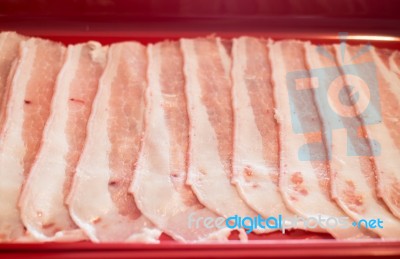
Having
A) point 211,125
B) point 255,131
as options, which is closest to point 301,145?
point 255,131

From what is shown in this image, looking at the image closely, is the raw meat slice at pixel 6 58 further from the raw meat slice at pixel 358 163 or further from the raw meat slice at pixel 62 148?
the raw meat slice at pixel 358 163

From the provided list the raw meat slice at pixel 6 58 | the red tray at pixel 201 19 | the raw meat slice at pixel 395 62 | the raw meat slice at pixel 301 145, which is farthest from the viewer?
the red tray at pixel 201 19

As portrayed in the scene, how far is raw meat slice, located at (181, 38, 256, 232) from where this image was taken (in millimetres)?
2428

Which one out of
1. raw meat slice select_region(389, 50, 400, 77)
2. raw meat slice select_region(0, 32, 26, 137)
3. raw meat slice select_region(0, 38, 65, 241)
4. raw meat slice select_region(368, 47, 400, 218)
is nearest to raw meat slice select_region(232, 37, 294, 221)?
raw meat slice select_region(368, 47, 400, 218)

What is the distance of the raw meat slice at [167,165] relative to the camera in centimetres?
234

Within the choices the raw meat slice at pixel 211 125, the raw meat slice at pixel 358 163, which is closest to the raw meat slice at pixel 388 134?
the raw meat slice at pixel 358 163

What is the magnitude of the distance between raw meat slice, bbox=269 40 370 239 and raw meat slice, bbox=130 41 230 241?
480 millimetres

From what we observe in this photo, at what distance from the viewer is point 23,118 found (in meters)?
2.71

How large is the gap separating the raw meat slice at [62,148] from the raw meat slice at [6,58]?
0.32 m

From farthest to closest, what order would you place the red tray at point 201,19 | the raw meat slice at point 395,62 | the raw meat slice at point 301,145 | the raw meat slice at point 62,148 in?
the red tray at point 201,19 < the raw meat slice at point 395,62 < the raw meat slice at point 301,145 < the raw meat slice at point 62,148

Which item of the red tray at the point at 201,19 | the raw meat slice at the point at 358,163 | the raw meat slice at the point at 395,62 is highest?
the red tray at the point at 201,19

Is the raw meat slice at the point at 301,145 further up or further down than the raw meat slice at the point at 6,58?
further down

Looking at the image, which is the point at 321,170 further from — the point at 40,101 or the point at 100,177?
the point at 40,101

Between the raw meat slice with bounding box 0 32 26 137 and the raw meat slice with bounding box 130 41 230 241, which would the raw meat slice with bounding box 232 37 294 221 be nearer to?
the raw meat slice with bounding box 130 41 230 241
